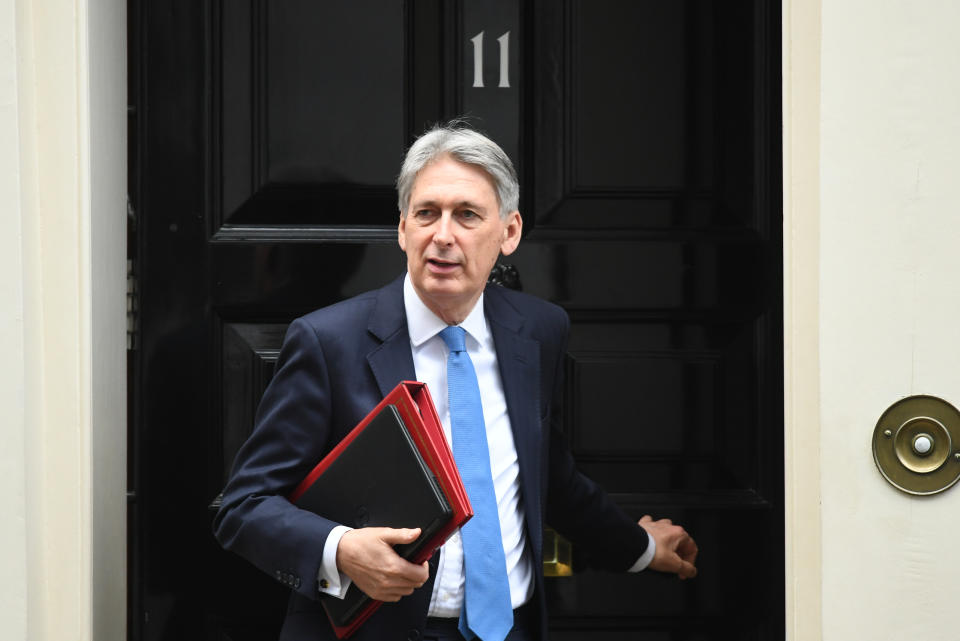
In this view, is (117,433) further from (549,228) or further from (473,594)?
(549,228)

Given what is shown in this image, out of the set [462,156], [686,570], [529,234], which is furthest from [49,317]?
[686,570]

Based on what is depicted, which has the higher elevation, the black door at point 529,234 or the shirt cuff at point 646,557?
the black door at point 529,234

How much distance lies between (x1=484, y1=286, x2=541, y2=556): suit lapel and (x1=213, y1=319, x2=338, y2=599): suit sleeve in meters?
0.41

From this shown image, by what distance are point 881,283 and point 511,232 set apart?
0.81 metres

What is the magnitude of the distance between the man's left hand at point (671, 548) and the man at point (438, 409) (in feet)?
1.17

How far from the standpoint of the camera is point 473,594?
2.23 metres

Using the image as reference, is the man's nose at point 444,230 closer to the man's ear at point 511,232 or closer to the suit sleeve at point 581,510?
the man's ear at point 511,232

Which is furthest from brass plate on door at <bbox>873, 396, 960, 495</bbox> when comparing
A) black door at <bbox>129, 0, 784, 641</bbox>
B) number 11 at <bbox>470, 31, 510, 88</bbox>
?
number 11 at <bbox>470, 31, 510, 88</bbox>

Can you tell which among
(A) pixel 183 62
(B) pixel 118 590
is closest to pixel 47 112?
(A) pixel 183 62

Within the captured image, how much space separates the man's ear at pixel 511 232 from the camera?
2.45m

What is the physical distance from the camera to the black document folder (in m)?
2.01

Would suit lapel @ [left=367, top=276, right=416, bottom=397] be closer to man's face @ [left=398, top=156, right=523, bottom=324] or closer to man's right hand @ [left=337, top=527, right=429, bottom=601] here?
man's face @ [left=398, top=156, right=523, bottom=324]

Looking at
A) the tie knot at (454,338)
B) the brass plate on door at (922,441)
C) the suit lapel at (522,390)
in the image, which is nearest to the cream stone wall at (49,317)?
the tie knot at (454,338)

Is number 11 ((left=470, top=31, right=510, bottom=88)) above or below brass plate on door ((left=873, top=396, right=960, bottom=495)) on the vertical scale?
above
